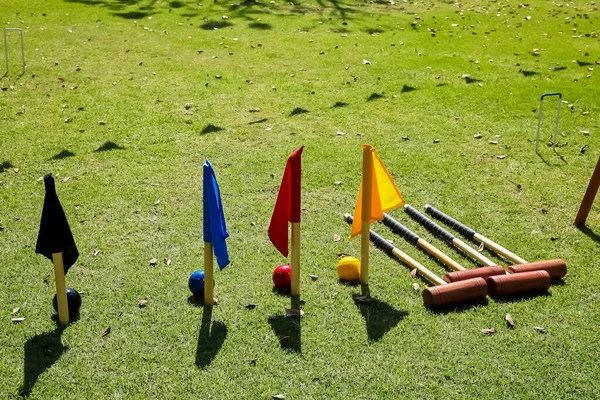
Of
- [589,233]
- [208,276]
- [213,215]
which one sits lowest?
[589,233]

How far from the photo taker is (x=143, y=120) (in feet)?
34.1

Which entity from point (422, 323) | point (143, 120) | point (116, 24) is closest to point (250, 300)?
point (422, 323)

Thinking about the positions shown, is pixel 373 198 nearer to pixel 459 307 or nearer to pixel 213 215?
pixel 459 307

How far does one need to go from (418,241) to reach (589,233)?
76.3 inches

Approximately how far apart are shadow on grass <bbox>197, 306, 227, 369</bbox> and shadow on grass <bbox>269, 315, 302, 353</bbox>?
43 cm

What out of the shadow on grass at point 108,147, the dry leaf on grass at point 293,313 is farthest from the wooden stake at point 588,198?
the shadow on grass at point 108,147

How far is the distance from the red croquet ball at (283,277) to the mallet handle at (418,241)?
1504 mm

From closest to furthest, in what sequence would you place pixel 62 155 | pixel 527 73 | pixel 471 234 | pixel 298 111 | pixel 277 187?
pixel 471 234
pixel 277 187
pixel 62 155
pixel 298 111
pixel 527 73

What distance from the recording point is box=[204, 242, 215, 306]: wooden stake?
5734mm

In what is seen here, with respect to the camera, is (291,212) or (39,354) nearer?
(39,354)

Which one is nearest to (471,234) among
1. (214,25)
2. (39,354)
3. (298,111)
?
(39,354)

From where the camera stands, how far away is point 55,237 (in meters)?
5.45

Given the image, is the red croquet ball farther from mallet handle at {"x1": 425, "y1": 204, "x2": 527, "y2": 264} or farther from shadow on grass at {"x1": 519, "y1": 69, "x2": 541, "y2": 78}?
shadow on grass at {"x1": 519, "y1": 69, "x2": 541, "y2": 78}

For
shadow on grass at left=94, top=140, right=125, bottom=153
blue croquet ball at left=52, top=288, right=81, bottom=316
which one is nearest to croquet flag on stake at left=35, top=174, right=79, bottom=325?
blue croquet ball at left=52, top=288, right=81, bottom=316
